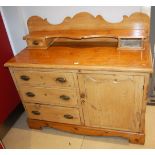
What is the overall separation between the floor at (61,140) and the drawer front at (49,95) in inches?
14.4

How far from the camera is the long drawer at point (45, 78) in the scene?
1.52 meters

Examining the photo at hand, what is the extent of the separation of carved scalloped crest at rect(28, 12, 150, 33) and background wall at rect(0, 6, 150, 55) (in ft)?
0.18

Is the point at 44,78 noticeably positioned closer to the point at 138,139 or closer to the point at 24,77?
the point at 24,77

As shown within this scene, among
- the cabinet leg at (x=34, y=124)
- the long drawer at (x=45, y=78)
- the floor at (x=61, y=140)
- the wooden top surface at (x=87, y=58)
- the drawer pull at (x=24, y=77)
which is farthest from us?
the cabinet leg at (x=34, y=124)

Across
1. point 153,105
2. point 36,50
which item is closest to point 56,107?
point 36,50

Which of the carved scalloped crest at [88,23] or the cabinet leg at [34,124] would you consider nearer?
the carved scalloped crest at [88,23]

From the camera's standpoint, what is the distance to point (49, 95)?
5.52 feet

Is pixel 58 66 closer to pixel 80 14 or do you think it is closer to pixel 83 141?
pixel 80 14

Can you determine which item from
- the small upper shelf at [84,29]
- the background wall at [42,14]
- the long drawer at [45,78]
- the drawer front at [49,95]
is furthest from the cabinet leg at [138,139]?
the background wall at [42,14]

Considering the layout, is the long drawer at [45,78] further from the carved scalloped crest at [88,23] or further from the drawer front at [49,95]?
the carved scalloped crest at [88,23]

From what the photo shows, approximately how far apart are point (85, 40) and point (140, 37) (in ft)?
1.64

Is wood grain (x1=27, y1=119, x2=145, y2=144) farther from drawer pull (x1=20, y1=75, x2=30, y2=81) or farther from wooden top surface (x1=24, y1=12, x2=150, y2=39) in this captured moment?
wooden top surface (x1=24, y1=12, x2=150, y2=39)

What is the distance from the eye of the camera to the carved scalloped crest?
160cm

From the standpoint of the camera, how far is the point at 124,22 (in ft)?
5.37
